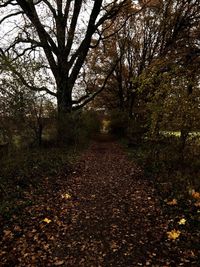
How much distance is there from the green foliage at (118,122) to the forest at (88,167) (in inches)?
267

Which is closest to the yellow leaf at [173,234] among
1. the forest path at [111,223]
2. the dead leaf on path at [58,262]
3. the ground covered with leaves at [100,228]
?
the ground covered with leaves at [100,228]

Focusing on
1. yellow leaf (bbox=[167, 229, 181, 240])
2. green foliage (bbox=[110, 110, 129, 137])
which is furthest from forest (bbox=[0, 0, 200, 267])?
green foliage (bbox=[110, 110, 129, 137])

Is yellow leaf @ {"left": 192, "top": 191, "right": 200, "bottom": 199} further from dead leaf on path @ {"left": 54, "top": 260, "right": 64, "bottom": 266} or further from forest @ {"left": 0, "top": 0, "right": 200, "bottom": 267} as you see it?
dead leaf on path @ {"left": 54, "top": 260, "right": 64, "bottom": 266}

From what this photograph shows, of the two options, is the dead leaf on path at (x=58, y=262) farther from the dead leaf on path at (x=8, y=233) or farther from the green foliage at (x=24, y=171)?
the green foliage at (x=24, y=171)

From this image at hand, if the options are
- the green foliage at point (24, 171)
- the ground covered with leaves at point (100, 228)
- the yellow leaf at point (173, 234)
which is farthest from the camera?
the green foliage at point (24, 171)

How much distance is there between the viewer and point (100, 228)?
20.1 ft

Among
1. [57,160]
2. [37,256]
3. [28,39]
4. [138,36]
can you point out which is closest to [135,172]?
[57,160]

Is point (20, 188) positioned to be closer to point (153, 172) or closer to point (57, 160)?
point (57, 160)

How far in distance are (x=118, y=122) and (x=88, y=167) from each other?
51.3ft

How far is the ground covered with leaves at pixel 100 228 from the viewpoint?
5004mm

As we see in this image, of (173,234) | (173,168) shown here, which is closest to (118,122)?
(173,168)

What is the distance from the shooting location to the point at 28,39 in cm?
1489

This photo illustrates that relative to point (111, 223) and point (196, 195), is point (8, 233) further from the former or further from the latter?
point (196, 195)

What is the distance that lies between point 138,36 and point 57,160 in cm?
1603
